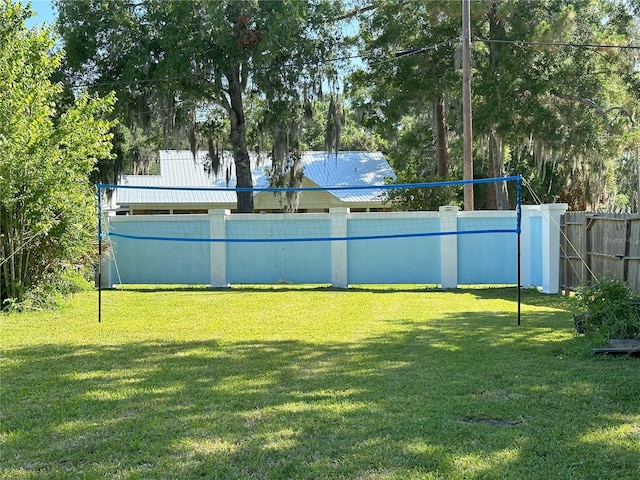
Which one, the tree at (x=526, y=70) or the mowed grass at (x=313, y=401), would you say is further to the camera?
the tree at (x=526, y=70)

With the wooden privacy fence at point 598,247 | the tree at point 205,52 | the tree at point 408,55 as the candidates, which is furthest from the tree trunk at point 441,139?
the wooden privacy fence at point 598,247

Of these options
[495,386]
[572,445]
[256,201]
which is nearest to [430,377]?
[495,386]

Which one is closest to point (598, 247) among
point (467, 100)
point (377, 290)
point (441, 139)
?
point (377, 290)

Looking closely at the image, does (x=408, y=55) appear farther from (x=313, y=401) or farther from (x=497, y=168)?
(x=313, y=401)

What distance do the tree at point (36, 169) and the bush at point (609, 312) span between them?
25.0 ft

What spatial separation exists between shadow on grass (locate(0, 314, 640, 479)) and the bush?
1.42ft

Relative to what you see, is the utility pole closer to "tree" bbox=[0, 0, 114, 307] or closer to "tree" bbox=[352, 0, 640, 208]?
"tree" bbox=[352, 0, 640, 208]

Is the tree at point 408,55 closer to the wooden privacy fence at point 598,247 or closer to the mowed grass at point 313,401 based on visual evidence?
the wooden privacy fence at point 598,247

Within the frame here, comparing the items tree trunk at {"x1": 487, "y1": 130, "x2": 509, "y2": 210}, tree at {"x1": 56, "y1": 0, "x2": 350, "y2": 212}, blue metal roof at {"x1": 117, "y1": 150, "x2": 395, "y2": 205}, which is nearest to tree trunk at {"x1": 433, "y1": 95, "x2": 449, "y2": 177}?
tree trunk at {"x1": 487, "y1": 130, "x2": 509, "y2": 210}

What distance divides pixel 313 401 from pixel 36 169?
23.4 ft

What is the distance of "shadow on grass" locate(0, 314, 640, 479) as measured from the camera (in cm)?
395

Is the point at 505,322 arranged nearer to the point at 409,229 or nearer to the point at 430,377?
the point at 430,377

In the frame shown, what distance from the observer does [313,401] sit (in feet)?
17.4

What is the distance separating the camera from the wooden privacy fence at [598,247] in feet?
37.1
